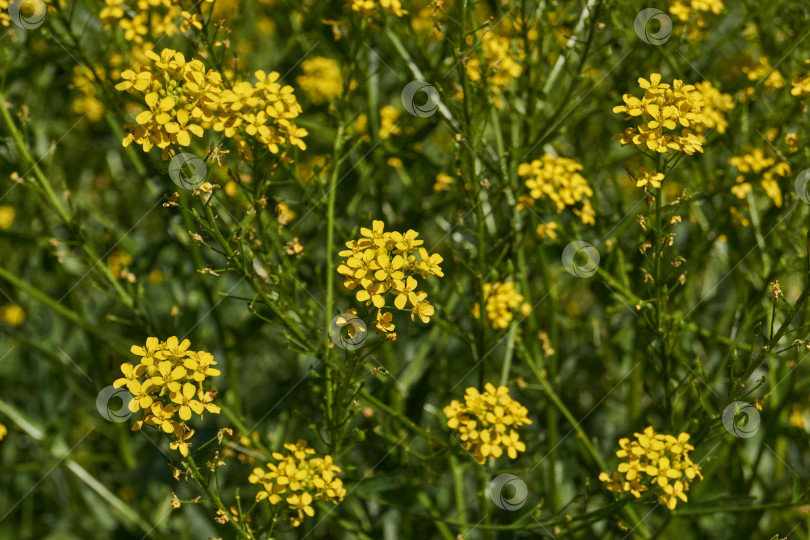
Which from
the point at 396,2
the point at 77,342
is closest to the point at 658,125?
the point at 396,2

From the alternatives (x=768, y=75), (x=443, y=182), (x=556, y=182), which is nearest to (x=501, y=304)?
(x=556, y=182)

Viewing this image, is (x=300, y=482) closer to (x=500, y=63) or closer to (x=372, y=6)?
(x=372, y=6)

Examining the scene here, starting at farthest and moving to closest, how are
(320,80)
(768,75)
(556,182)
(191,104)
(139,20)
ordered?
(320,80) < (768,75) < (139,20) < (556,182) < (191,104)

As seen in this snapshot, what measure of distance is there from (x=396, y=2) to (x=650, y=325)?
124 cm

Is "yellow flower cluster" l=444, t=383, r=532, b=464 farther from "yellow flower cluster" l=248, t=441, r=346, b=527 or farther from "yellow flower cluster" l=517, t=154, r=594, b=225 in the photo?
"yellow flower cluster" l=517, t=154, r=594, b=225

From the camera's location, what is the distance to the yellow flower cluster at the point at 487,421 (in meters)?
2.06

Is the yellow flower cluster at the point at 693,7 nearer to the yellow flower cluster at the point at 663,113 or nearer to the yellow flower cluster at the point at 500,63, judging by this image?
the yellow flower cluster at the point at 500,63

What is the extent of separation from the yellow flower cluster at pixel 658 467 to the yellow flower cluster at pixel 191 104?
4.01 ft

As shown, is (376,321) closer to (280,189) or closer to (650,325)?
(650,325)

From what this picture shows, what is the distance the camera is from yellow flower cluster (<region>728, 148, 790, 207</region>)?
8.15 feet

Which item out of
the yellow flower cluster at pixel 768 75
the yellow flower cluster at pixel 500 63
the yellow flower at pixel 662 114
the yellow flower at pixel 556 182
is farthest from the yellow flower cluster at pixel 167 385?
the yellow flower cluster at pixel 768 75

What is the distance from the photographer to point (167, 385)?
1648 mm

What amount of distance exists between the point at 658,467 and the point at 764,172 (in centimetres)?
121

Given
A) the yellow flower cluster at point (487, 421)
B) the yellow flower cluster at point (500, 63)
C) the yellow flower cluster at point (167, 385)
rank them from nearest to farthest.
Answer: the yellow flower cluster at point (167, 385), the yellow flower cluster at point (487, 421), the yellow flower cluster at point (500, 63)
